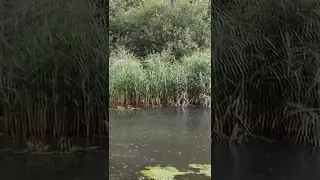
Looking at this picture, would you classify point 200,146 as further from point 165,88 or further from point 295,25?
point 295,25

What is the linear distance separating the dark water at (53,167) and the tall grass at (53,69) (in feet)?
0.35

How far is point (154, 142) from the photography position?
195 centimetres

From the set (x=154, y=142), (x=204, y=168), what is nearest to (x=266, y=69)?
(x=204, y=168)

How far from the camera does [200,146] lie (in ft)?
6.15

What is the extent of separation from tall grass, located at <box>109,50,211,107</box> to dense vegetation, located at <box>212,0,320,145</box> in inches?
12.0

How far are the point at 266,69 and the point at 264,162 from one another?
440mm

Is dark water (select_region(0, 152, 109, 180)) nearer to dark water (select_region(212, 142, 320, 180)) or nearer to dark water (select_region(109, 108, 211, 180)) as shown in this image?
dark water (select_region(109, 108, 211, 180))

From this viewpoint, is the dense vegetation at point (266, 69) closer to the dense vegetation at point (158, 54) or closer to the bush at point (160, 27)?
the dense vegetation at point (158, 54)

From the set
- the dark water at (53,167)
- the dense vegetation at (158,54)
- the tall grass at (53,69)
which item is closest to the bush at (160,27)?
the dense vegetation at (158,54)

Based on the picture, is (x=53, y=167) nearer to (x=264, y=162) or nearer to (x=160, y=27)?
(x=264, y=162)

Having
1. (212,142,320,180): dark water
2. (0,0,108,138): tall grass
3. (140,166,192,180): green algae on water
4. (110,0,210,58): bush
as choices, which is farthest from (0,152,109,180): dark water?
(110,0,210,58): bush

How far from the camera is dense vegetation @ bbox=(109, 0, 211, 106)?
6.85 ft

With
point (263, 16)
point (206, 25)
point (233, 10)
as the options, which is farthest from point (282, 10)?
point (206, 25)

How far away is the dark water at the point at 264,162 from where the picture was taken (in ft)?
5.64
